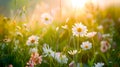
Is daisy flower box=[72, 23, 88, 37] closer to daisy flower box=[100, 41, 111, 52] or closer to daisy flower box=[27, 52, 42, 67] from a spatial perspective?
daisy flower box=[27, 52, 42, 67]

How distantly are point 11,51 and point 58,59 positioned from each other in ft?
1.05

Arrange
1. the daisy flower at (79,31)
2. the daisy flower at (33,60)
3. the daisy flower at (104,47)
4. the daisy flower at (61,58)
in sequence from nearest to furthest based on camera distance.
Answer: the daisy flower at (33,60), the daisy flower at (61,58), the daisy flower at (79,31), the daisy flower at (104,47)

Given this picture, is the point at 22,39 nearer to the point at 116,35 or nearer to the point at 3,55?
the point at 3,55

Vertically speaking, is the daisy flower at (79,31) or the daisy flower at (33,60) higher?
the daisy flower at (79,31)

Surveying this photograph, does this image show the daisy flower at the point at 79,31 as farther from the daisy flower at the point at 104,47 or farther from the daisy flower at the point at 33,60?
the daisy flower at the point at 104,47

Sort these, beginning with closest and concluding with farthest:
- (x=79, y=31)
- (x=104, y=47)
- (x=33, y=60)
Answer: (x=33, y=60)
(x=79, y=31)
(x=104, y=47)

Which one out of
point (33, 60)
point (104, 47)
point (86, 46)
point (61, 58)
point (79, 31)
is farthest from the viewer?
point (104, 47)

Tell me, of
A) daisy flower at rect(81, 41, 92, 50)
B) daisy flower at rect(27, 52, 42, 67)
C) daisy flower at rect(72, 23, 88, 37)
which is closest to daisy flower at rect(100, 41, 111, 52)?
daisy flower at rect(81, 41, 92, 50)

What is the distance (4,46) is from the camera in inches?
86.3

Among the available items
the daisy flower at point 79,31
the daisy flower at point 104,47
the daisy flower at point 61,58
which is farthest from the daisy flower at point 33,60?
the daisy flower at point 104,47

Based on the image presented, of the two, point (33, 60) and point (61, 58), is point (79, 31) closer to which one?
point (61, 58)

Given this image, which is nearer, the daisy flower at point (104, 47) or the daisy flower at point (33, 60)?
the daisy flower at point (33, 60)

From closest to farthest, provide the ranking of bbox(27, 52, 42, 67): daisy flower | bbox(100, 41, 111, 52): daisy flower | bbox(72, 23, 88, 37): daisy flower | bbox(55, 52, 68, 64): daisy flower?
bbox(27, 52, 42, 67): daisy flower
bbox(55, 52, 68, 64): daisy flower
bbox(72, 23, 88, 37): daisy flower
bbox(100, 41, 111, 52): daisy flower

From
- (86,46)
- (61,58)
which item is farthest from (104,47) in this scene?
(61,58)
